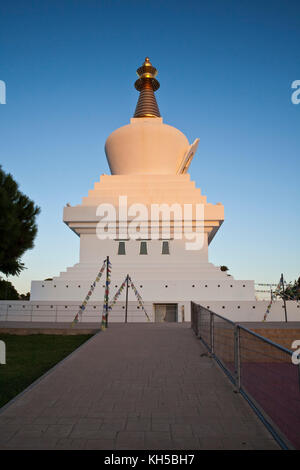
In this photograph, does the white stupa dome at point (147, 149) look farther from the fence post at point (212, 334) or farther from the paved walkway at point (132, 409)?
Answer: the paved walkway at point (132, 409)

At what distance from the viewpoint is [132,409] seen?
498 cm

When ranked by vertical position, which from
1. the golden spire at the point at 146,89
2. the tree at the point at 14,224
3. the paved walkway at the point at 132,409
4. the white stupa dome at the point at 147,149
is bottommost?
the paved walkway at the point at 132,409

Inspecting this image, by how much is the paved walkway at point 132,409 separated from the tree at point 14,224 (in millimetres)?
5220

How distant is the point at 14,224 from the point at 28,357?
15.0 ft

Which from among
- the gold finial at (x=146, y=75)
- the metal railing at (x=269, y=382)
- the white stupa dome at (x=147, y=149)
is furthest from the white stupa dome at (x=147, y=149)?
the metal railing at (x=269, y=382)

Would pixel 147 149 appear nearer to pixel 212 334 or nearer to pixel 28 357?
pixel 28 357

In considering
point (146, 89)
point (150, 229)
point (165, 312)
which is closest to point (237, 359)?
point (165, 312)

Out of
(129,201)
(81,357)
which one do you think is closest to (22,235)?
(81,357)

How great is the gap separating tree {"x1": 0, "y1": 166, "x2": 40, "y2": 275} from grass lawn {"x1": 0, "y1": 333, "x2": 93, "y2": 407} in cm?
275

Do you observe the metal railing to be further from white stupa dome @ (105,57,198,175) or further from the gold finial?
the gold finial

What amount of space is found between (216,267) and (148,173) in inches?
319

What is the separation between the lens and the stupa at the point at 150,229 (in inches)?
740

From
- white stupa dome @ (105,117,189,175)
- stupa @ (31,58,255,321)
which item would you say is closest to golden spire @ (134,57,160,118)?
stupa @ (31,58,255,321)
